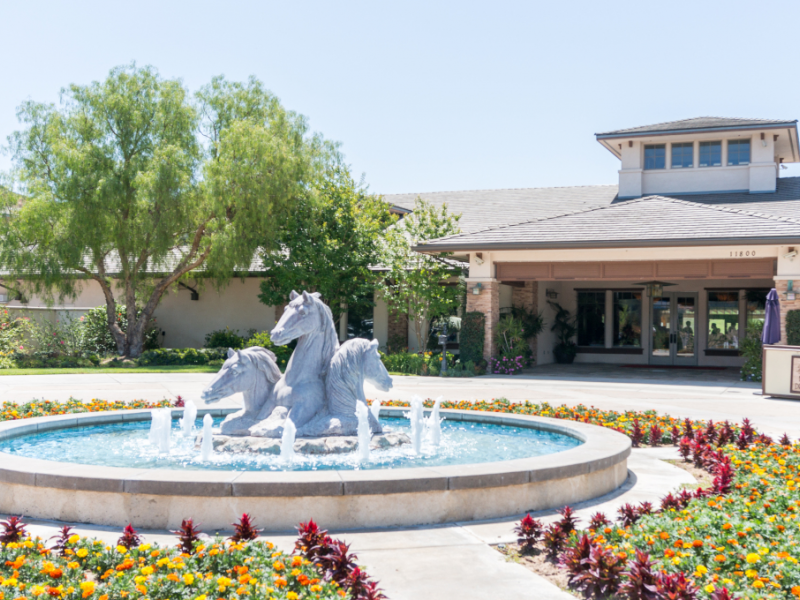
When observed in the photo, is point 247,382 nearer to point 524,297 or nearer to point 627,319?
point 524,297

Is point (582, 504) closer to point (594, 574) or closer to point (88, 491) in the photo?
point (594, 574)

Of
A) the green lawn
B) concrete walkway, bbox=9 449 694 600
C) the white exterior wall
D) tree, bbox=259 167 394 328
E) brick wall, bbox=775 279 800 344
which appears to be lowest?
the green lawn

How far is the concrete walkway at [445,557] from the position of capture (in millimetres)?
4324

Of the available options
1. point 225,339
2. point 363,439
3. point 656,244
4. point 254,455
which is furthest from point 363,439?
point 225,339

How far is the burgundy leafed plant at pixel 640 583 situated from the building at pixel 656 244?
15817mm

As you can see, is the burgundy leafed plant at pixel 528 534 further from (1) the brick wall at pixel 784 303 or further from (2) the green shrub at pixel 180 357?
(2) the green shrub at pixel 180 357

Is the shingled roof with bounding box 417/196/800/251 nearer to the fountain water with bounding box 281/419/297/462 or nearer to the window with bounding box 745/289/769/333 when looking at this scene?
the window with bounding box 745/289/769/333

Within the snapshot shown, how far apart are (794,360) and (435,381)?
8386mm

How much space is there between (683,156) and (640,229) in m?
7.04

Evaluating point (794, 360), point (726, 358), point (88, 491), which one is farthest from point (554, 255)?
point (88, 491)

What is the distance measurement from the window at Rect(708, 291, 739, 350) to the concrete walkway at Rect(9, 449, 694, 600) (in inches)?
832

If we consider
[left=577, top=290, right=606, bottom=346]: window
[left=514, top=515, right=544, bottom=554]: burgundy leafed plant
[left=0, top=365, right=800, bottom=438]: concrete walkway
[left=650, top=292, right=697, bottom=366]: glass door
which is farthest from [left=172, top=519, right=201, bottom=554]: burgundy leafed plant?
[left=577, top=290, right=606, bottom=346]: window

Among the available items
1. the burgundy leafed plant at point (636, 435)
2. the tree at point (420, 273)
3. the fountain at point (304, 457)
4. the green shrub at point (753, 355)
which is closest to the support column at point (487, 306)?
the tree at point (420, 273)

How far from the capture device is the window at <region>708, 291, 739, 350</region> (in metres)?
25.5
